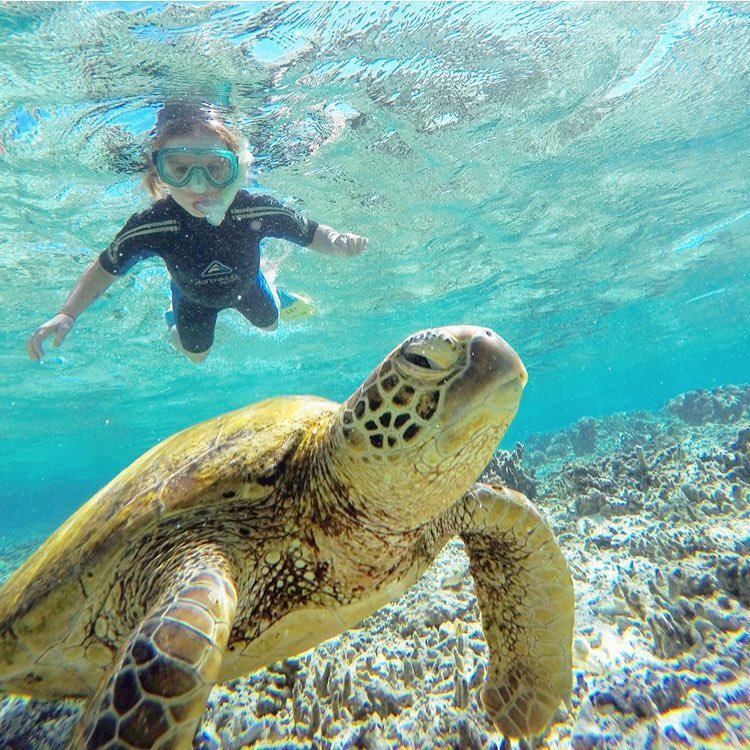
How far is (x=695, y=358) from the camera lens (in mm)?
46719

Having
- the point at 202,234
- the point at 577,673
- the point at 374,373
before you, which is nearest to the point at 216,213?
the point at 202,234

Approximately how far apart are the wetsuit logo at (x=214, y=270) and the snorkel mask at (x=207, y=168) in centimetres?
72

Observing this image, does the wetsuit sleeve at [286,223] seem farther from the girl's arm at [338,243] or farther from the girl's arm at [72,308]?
the girl's arm at [72,308]

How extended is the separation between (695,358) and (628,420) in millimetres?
39585

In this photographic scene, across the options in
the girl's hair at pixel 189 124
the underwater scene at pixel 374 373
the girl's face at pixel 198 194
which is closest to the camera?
the underwater scene at pixel 374 373

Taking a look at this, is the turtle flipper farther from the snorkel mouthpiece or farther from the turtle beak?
the snorkel mouthpiece

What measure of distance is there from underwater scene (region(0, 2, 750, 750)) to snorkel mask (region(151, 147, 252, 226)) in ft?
0.16

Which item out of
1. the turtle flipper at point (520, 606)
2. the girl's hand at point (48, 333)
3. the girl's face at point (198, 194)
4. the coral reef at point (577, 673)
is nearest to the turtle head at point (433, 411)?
the turtle flipper at point (520, 606)

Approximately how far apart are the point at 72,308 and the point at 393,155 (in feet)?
20.7

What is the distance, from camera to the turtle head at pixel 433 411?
1.43 m

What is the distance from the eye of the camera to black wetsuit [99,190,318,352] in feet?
18.9

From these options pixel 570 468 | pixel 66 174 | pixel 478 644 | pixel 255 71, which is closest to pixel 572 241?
pixel 570 468

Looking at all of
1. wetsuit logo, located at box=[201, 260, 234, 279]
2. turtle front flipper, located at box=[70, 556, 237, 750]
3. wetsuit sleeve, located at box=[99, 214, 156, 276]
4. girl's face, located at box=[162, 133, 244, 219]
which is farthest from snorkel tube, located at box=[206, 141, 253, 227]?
turtle front flipper, located at box=[70, 556, 237, 750]

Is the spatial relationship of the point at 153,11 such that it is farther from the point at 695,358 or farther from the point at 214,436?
the point at 695,358
